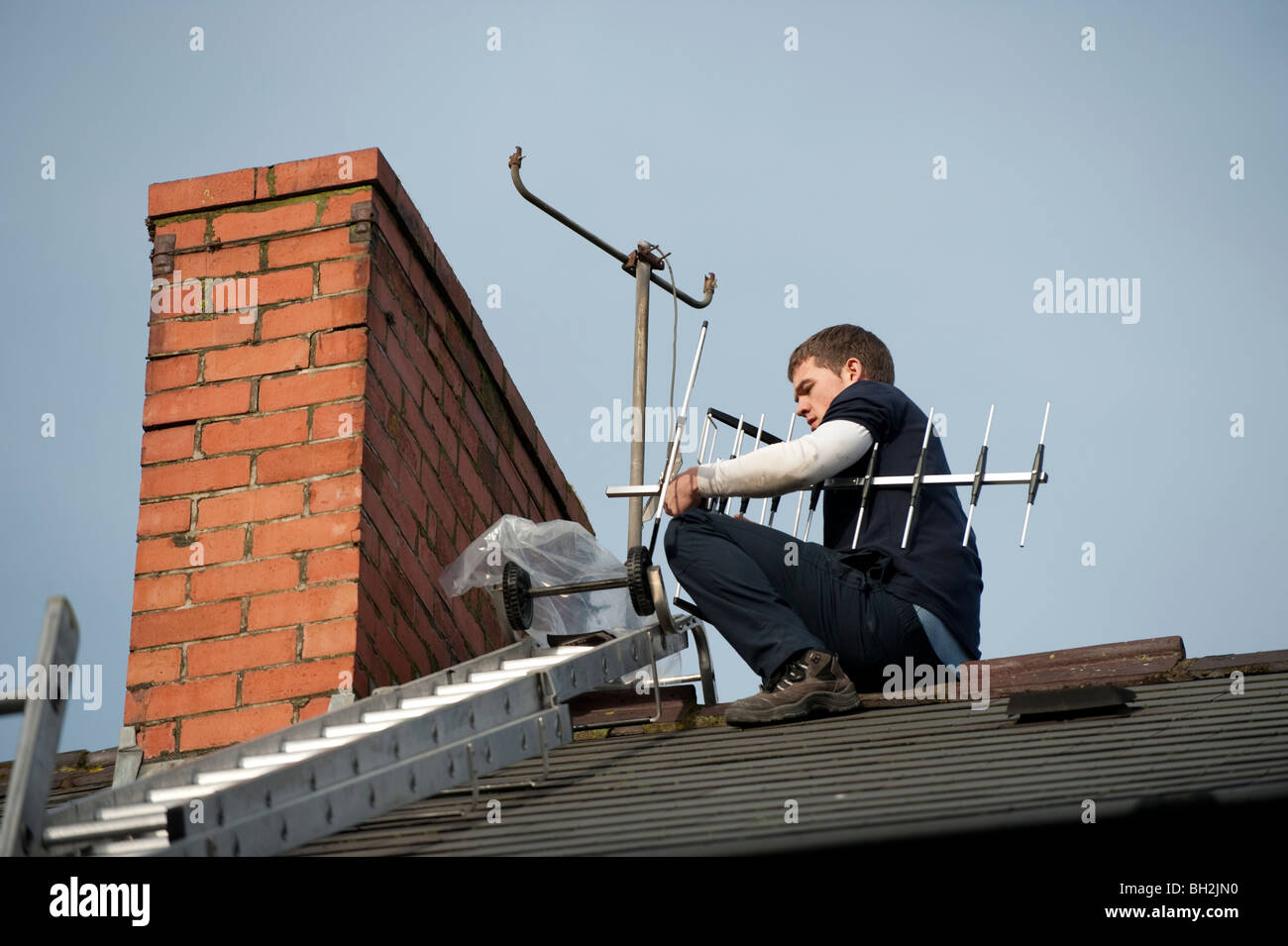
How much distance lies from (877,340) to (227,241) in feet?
7.29

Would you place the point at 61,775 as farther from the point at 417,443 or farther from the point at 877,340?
the point at 877,340

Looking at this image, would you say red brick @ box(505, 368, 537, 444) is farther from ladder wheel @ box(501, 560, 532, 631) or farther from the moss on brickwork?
ladder wheel @ box(501, 560, 532, 631)

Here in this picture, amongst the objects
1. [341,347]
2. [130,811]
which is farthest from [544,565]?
[130,811]

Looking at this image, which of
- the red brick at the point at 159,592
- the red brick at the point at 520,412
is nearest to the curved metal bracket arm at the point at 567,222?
the red brick at the point at 520,412

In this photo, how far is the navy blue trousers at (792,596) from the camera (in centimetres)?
462

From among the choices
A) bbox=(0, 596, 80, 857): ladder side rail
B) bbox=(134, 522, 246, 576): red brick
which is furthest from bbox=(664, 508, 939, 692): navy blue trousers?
bbox=(0, 596, 80, 857): ladder side rail

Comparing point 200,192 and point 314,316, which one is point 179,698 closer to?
point 314,316

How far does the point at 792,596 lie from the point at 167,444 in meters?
2.01

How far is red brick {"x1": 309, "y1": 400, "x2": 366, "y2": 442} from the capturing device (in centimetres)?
487

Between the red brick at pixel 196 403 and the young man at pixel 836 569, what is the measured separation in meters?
1.40

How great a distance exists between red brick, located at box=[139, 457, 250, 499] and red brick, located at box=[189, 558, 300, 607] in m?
0.28

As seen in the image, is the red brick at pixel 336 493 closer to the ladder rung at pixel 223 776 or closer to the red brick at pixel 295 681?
the red brick at pixel 295 681

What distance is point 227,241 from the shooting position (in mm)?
5293
